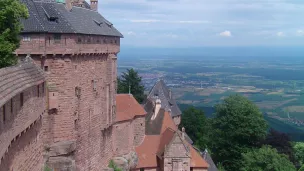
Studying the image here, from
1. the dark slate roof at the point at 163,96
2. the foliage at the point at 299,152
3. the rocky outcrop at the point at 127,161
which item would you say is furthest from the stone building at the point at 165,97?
→ the rocky outcrop at the point at 127,161

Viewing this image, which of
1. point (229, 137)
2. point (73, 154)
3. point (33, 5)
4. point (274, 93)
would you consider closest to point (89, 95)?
point (73, 154)

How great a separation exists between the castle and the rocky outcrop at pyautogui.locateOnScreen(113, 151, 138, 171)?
0.08 metres

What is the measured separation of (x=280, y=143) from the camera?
163 feet

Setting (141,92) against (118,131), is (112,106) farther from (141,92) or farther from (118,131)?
(141,92)

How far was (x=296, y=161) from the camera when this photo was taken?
48.1 meters

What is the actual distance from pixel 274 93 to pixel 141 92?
13649 centimetres

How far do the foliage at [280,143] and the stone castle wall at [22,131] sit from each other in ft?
124

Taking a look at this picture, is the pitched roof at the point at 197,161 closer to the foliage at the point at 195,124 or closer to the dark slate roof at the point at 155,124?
the dark slate roof at the point at 155,124

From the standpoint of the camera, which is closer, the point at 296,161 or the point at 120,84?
the point at 296,161

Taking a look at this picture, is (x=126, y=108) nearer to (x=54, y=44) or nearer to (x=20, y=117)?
(x=54, y=44)

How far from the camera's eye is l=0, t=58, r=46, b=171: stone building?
35.1 ft

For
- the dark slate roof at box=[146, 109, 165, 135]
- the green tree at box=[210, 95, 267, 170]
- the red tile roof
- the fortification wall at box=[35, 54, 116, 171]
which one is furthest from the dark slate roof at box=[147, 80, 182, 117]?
the fortification wall at box=[35, 54, 116, 171]

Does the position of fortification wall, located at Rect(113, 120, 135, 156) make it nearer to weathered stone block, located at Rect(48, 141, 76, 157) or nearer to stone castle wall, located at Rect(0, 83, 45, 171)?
weathered stone block, located at Rect(48, 141, 76, 157)

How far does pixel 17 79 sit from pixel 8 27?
417 centimetres
